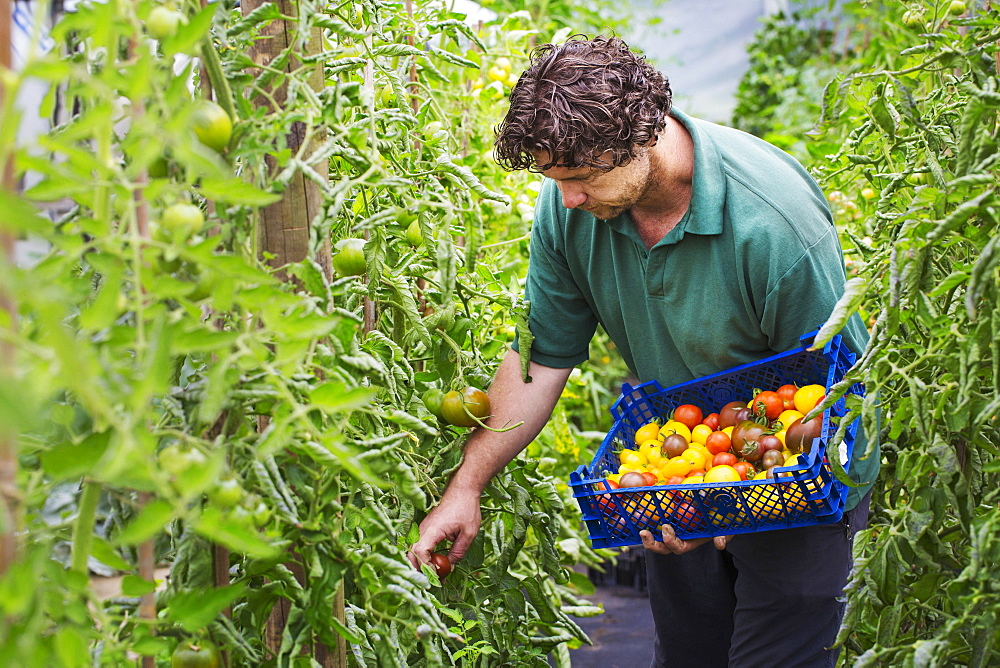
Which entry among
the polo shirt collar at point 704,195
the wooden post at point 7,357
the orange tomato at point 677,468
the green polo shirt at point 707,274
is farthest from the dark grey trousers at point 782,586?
the wooden post at point 7,357

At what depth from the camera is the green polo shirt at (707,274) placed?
5.17 ft

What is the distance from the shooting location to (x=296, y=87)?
92 centimetres

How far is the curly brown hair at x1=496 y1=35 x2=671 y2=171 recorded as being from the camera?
4.91 feet

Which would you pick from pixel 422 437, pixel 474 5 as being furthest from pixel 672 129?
pixel 474 5

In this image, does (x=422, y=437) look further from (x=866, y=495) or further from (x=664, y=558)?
(x=866, y=495)

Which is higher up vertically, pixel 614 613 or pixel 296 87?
pixel 296 87

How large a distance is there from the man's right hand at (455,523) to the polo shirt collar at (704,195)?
2.00ft

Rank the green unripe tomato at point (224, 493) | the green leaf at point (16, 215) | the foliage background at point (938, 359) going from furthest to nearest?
the foliage background at point (938, 359) → the green unripe tomato at point (224, 493) → the green leaf at point (16, 215)

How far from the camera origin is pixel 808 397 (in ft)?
5.19

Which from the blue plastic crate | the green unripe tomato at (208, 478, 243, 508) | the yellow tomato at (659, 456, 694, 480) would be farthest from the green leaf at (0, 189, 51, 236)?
the yellow tomato at (659, 456, 694, 480)

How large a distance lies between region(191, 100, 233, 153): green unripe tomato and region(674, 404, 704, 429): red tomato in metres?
1.16

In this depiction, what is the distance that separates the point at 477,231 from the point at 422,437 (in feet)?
1.33

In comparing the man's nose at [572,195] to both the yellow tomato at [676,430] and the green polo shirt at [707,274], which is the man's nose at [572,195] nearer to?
the green polo shirt at [707,274]

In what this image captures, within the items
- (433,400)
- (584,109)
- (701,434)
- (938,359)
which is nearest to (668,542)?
(701,434)
